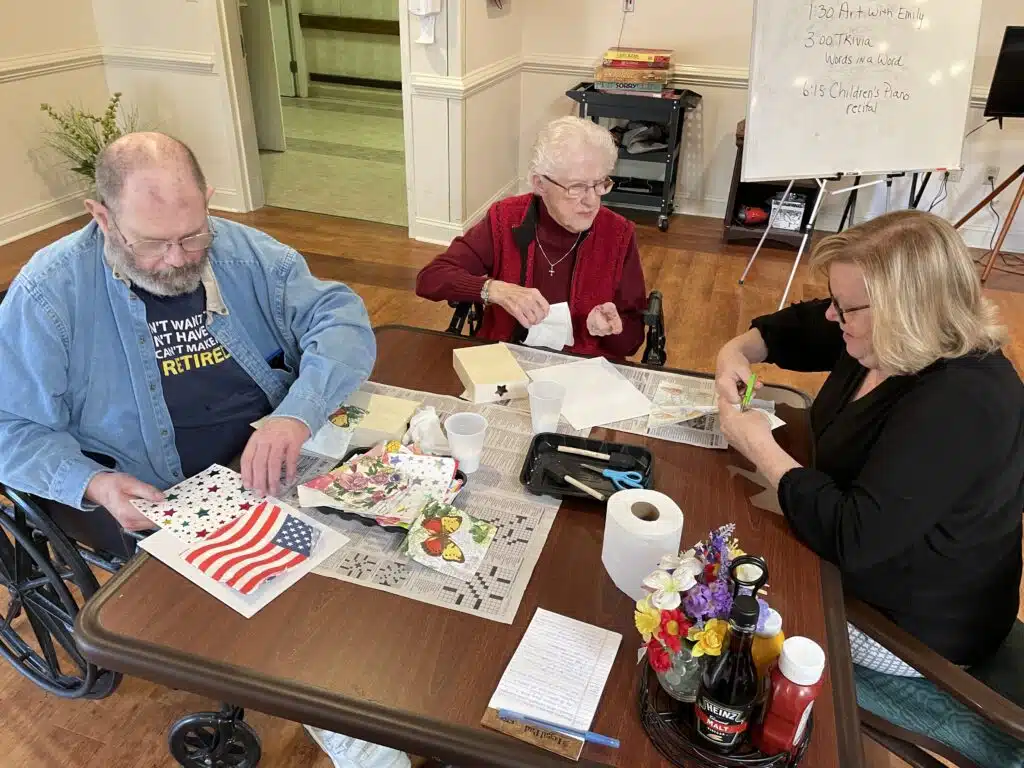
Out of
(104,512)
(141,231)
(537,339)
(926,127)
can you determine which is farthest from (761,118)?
(104,512)

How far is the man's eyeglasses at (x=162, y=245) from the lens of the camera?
137 cm

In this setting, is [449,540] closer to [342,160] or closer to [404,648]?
[404,648]

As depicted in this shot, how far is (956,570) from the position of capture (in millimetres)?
1270

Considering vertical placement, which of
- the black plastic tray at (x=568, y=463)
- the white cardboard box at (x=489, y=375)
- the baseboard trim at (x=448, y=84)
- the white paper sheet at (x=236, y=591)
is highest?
the baseboard trim at (x=448, y=84)

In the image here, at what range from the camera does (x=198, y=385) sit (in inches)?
59.5

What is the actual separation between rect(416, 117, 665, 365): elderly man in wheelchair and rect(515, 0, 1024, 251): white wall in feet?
9.54

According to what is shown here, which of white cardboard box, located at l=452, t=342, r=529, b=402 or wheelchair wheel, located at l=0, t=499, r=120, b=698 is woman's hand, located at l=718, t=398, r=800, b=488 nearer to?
white cardboard box, located at l=452, t=342, r=529, b=402

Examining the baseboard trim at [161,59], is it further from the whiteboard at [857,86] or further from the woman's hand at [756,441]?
the woman's hand at [756,441]

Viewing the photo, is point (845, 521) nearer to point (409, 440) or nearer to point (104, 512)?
point (409, 440)

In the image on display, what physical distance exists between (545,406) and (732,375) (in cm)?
41

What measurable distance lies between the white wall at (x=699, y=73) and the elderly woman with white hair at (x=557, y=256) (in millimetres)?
2908

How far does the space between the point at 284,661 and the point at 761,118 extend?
9.09ft

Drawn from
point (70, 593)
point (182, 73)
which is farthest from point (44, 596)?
point (182, 73)

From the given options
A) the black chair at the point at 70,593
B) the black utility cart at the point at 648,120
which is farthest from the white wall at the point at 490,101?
the black chair at the point at 70,593
